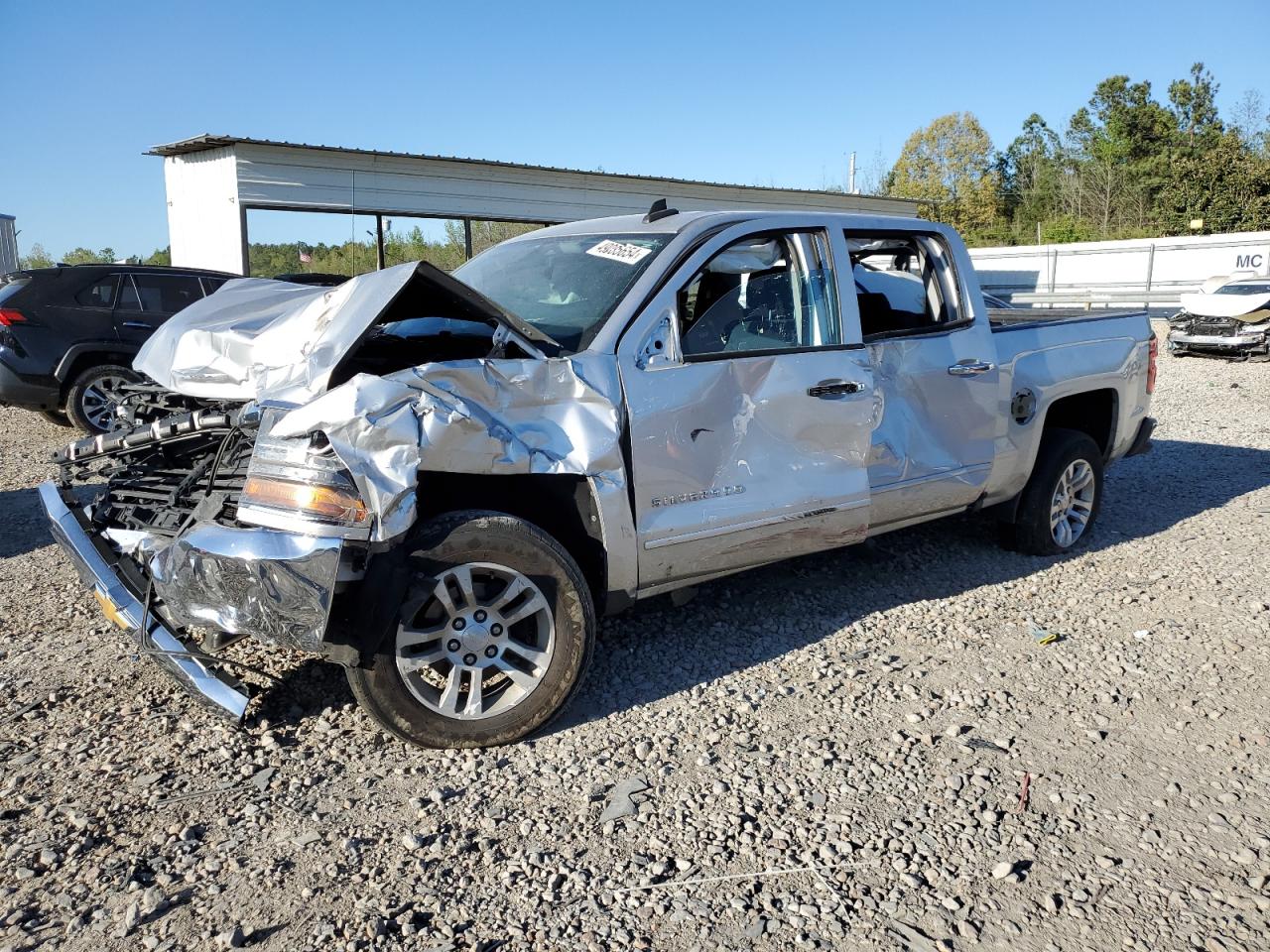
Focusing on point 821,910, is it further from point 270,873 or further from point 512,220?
point 512,220

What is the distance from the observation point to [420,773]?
126 inches

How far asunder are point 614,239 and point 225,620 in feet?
7.80

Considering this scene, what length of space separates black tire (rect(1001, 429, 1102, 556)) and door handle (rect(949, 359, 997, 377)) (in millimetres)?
883

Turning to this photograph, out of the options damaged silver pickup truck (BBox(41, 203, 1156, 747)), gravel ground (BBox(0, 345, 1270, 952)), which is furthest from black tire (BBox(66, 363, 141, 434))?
damaged silver pickup truck (BBox(41, 203, 1156, 747))

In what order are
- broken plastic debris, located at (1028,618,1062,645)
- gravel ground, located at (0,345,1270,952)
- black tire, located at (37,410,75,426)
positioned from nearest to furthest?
gravel ground, located at (0,345,1270,952) < broken plastic debris, located at (1028,618,1062,645) < black tire, located at (37,410,75,426)

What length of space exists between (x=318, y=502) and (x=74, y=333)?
790 centimetres

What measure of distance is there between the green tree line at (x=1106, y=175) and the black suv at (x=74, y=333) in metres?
33.2

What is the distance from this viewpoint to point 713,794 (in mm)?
3080

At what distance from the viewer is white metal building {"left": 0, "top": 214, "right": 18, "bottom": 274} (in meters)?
19.7

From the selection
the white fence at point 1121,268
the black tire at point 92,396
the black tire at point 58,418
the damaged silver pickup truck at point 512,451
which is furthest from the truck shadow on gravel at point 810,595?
the white fence at point 1121,268

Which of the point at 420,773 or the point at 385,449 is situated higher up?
the point at 385,449

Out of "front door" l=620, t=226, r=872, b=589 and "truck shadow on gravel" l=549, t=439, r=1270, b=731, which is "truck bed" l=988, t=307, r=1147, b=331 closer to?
"truck shadow on gravel" l=549, t=439, r=1270, b=731

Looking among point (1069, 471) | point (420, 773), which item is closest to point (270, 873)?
point (420, 773)

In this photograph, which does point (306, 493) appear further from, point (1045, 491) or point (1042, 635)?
point (1045, 491)
